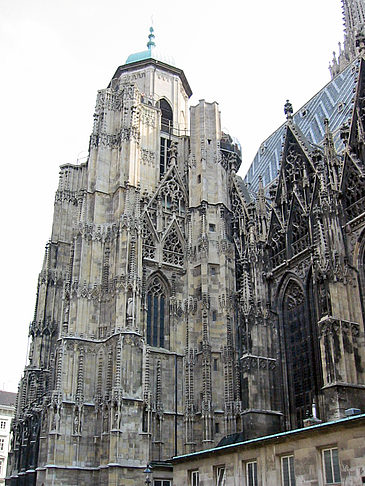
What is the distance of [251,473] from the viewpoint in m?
18.6

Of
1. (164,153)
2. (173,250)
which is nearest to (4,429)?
(173,250)

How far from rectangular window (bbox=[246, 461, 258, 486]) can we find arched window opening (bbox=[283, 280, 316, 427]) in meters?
7.48

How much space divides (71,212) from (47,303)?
263 inches

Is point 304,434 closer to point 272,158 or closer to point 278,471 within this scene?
point 278,471

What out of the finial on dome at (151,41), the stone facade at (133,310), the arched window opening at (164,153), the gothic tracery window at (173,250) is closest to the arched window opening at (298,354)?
the stone facade at (133,310)

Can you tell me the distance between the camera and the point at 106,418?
27.2m

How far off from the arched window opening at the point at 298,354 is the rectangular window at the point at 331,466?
9452mm

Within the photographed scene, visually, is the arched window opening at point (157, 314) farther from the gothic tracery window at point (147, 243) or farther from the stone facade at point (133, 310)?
the gothic tracery window at point (147, 243)

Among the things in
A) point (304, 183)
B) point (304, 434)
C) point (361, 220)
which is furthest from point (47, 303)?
point (304, 434)

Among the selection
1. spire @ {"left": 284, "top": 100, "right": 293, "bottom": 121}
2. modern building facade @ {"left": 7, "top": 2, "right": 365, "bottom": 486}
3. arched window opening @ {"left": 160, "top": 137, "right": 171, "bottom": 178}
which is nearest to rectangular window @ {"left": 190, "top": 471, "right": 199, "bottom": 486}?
modern building facade @ {"left": 7, "top": 2, "right": 365, "bottom": 486}

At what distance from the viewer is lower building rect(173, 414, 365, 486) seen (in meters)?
15.3

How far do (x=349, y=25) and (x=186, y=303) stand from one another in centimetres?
4197

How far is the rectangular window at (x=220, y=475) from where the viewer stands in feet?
64.2

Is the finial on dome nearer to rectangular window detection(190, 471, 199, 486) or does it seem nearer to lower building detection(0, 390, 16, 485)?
rectangular window detection(190, 471, 199, 486)
